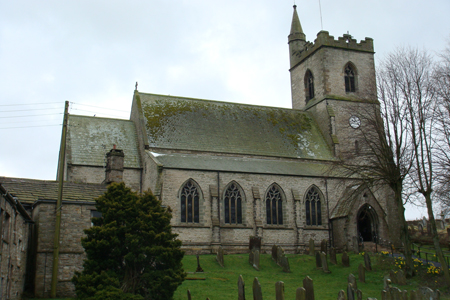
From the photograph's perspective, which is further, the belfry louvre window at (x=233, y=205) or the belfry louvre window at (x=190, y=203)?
the belfry louvre window at (x=233, y=205)

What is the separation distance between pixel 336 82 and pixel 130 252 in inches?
1150

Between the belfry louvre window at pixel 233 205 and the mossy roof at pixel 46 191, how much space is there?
11.2 metres

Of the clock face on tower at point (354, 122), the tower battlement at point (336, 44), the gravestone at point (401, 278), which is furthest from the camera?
the tower battlement at point (336, 44)

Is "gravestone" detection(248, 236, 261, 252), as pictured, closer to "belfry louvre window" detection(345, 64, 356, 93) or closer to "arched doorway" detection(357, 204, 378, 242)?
"arched doorway" detection(357, 204, 378, 242)

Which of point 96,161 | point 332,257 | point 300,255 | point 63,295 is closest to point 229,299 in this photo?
point 63,295

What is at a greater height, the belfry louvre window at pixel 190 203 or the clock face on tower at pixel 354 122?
the clock face on tower at pixel 354 122

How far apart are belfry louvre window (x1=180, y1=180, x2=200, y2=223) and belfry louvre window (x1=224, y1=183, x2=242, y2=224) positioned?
209 centimetres

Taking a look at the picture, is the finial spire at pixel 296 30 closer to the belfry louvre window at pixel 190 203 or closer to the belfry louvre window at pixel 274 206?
the belfry louvre window at pixel 274 206

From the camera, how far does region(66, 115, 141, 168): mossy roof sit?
32.0 m

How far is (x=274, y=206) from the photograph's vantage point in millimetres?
33906

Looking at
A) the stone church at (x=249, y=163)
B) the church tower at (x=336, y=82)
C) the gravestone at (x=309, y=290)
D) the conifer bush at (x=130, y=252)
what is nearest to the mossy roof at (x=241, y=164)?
the stone church at (x=249, y=163)

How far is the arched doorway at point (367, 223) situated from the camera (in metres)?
33.8

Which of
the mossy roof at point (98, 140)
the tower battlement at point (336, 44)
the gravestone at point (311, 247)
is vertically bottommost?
the gravestone at point (311, 247)

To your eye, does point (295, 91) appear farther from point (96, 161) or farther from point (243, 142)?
point (96, 161)
